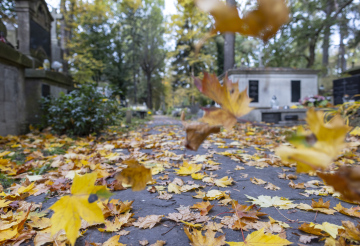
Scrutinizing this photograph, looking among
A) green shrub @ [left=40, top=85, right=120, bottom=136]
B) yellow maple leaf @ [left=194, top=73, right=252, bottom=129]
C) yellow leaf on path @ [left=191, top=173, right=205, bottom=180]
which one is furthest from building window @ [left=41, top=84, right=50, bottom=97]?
yellow maple leaf @ [left=194, top=73, right=252, bottom=129]

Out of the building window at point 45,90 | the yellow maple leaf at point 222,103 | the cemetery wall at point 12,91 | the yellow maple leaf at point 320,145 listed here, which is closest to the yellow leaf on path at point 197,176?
the yellow maple leaf at point 222,103

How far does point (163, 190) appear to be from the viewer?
2002 mm

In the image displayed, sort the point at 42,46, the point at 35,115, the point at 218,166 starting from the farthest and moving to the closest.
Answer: the point at 42,46 → the point at 35,115 → the point at 218,166

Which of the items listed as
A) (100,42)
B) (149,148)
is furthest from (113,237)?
(100,42)

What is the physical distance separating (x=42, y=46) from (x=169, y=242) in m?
9.04

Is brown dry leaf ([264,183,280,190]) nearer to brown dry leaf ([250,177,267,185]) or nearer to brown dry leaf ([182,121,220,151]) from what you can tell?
brown dry leaf ([250,177,267,185])

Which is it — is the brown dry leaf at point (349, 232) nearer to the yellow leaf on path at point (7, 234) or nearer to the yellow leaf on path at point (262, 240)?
the yellow leaf on path at point (262, 240)

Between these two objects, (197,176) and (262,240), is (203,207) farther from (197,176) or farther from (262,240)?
(197,176)

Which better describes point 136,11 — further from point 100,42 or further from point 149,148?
point 149,148

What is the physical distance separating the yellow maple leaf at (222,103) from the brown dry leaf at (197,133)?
0.02 metres

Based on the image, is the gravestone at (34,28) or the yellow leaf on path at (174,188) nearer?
the yellow leaf on path at (174,188)

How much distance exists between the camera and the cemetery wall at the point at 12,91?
193 inches

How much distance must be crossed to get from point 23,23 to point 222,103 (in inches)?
336

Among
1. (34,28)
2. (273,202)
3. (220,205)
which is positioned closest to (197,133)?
(220,205)
